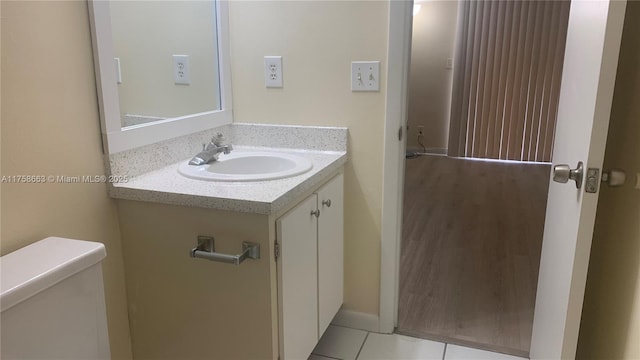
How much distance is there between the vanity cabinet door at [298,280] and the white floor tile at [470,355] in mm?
601

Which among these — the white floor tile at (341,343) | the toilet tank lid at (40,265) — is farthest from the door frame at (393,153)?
the toilet tank lid at (40,265)

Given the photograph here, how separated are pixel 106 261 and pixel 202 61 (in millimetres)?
883

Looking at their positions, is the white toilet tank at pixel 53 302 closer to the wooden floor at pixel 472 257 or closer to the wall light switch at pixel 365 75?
the wall light switch at pixel 365 75

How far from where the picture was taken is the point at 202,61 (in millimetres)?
1918

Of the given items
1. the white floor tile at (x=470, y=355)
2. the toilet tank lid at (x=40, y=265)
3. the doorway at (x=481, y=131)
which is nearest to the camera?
the toilet tank lid at (x=40, y=265)

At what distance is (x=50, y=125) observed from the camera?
1201 millimetres

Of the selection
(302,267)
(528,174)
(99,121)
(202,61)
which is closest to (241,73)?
(202,61)

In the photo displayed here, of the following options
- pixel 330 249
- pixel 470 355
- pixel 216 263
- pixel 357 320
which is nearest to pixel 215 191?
pixel 216 263

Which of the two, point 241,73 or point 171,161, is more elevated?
point 241,73

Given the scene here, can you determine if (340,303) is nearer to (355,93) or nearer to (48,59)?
(355,93)

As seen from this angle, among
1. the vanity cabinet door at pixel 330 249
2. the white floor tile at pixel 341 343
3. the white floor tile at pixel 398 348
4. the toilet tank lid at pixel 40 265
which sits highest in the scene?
the toilet tank lid at pixel 40 265

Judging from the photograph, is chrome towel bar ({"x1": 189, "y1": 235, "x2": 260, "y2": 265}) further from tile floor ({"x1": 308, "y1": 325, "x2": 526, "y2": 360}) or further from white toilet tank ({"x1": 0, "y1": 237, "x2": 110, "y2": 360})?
tile floor ({"x1": 308, "y1": 325, "x2": 526, "y2": 360})

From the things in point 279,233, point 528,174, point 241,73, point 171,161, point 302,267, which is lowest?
point 528,174

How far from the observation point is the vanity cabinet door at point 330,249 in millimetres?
1722
